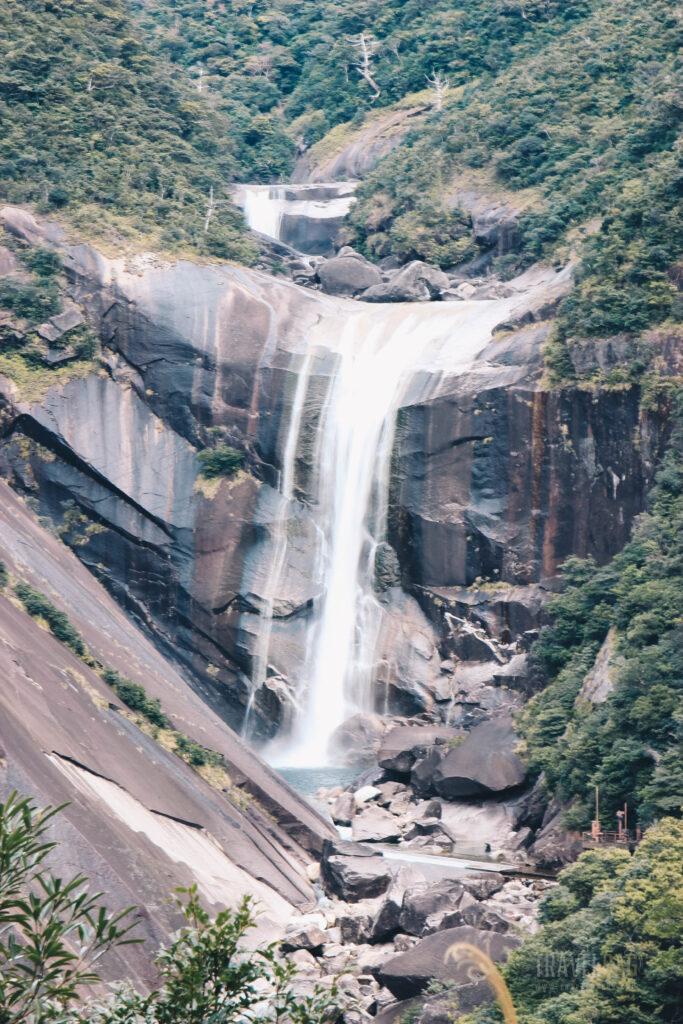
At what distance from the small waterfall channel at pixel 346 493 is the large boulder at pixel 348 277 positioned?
21.9 ft

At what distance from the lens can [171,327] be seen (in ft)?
143

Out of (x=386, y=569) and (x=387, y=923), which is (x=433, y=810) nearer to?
(x=387, y=923)

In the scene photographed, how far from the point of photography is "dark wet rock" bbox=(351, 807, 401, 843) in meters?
31.7

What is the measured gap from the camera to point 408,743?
1435 inches

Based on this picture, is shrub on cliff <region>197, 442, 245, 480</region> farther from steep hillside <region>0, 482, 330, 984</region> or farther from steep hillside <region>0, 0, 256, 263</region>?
steep hillside <region>0, 0, 256, 263</region>

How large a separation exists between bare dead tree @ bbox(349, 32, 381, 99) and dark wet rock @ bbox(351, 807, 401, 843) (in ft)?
152

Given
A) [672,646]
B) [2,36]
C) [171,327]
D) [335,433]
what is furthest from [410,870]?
[2,36]

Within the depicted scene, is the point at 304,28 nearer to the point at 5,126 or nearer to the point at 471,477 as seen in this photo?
the point at 5,126

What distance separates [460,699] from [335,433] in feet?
33.1

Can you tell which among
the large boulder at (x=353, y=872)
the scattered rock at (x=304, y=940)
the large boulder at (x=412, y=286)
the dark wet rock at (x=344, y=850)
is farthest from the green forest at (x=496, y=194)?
the large boulder at (x=353, y=872)

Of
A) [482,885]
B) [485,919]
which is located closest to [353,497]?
[482,885]

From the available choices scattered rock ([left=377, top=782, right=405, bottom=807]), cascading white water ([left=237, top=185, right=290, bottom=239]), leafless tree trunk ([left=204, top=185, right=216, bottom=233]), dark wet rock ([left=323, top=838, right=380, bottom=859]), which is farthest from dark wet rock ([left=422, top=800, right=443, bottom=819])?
cascading white water ([left=237, top=185, right=290, bottom=239])

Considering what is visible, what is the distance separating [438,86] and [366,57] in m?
6.94

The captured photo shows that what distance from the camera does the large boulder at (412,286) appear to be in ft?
161
